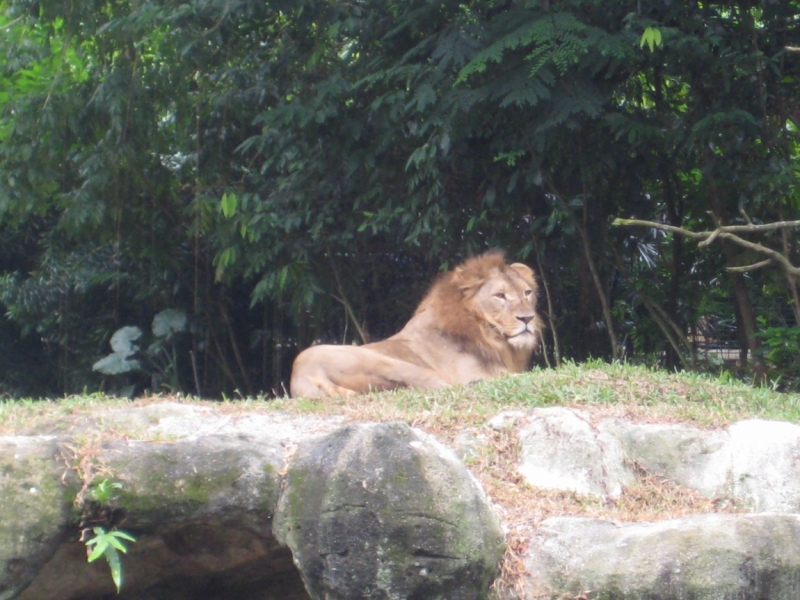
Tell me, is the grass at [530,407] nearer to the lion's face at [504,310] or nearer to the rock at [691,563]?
the rock at [691,563]

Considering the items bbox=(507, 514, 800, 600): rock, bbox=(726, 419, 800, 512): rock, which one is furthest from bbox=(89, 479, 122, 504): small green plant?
bbox=(726, 419, 800, 512): rock

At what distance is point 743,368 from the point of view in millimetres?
7973

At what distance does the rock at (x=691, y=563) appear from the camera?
11.5 ft

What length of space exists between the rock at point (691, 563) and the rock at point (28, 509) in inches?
66.7

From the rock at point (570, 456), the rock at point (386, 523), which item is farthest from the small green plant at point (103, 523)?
the rock at point (570, 456)

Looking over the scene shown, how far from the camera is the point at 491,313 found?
6.63 meters

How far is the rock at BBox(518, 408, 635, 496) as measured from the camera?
4.63 metres

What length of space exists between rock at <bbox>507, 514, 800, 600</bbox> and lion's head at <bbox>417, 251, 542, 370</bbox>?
117 inches

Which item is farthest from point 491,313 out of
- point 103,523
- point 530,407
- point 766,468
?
point 103,523

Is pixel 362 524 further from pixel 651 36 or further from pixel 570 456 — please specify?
pixel 651 36

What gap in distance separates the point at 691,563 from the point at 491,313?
3249mm

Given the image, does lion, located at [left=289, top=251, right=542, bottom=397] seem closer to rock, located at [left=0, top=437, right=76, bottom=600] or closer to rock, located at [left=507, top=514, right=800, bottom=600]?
rock, located at [left=507, top=514, right=800, bottom=600]

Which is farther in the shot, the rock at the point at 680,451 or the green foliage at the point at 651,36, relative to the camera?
the green foliage at the point at 651,36

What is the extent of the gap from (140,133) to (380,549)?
5.91 metres
